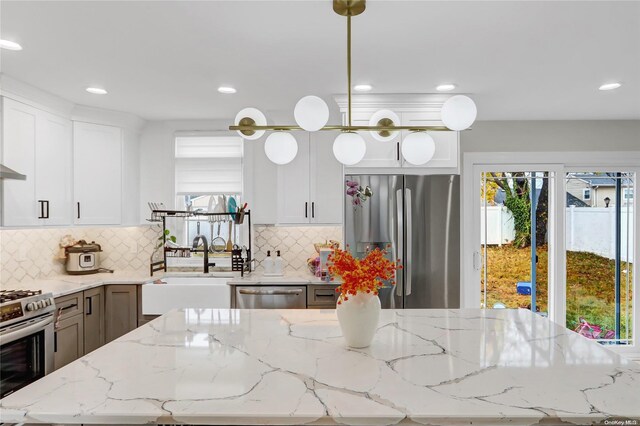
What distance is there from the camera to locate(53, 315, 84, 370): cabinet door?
3.11 meters

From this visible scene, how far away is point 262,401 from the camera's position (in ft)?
4.02

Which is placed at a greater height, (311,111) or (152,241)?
(311,111)

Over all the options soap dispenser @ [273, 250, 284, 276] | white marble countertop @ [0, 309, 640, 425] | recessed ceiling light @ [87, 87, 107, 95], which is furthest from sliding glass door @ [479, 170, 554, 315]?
recessed ceiling light @ [87, 87, 107, 95]

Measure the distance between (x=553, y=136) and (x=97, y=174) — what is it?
4496mm

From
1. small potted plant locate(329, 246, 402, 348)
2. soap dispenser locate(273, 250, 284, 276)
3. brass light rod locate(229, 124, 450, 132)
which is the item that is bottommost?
soap dispenser locate(273, 250, 284, 276)

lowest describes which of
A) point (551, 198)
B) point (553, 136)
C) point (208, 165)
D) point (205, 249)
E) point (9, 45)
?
point (205, 249)

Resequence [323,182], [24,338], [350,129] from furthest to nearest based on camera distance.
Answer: [323,182] < [24,338] < [350,129]

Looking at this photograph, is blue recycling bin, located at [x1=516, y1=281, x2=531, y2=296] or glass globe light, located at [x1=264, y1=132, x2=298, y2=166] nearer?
glass globe light, located at [x1=264, y1=132, x2=298, y2=166]

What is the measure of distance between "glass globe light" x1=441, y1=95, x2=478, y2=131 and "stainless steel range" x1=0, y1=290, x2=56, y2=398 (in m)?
2.74

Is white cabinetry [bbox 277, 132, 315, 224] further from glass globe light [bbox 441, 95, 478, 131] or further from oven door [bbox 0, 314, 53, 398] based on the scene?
glass globe light [bbox 441, 95, 478, 131]

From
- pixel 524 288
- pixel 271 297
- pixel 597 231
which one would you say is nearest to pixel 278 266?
pixel 271 297

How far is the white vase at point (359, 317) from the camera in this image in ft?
5.49

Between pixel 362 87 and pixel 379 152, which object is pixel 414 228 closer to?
pixel 379 152

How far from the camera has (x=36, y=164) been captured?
324 cm
